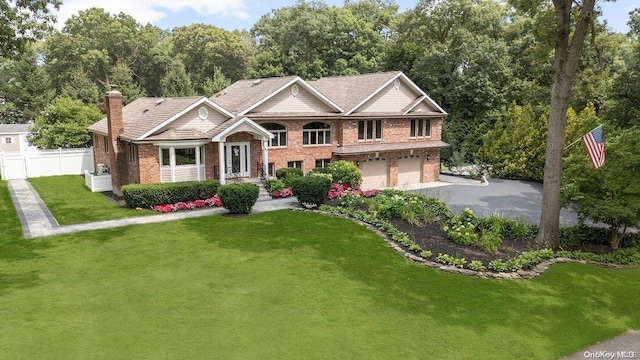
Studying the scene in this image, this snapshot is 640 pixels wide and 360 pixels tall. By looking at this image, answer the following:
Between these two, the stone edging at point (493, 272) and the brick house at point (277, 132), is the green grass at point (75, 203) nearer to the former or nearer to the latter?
the brick house at point (277, 132)

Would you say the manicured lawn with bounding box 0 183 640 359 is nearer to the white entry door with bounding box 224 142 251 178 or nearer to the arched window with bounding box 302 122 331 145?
the white entry door with bounding box 224 142 251 178

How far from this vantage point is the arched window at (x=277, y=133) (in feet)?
86.5

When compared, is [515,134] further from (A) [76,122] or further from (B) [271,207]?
(A) [76,122]

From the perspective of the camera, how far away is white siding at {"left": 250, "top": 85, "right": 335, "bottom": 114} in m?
26.2

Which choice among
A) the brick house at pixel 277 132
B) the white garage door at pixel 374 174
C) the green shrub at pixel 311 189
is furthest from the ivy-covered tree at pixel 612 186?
the white garage door at pixel 374 174

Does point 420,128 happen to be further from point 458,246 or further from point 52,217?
point 52,217

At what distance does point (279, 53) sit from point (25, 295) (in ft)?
134

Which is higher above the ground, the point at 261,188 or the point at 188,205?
the point at 261,188

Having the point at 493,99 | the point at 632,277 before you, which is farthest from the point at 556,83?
the point at 493,99

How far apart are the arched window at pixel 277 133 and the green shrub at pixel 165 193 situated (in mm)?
5592

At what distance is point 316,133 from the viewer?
27.8 meters

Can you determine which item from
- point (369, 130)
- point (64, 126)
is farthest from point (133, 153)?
point (369, 130)

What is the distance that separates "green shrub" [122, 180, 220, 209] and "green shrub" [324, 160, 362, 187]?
6705 millimetres

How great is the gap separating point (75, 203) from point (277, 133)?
1116cm
